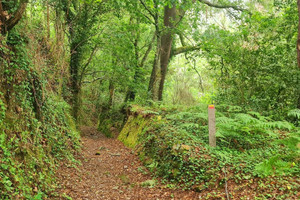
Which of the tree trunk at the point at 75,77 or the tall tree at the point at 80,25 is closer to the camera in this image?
the tall tree at the point at 80,25

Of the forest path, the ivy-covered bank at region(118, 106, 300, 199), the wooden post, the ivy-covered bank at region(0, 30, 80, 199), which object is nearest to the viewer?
the ivy-covered bank at region(0, 30, 80, 199)

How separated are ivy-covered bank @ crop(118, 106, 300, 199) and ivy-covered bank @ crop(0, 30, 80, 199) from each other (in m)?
2.89

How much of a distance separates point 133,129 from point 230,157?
19.7 feet

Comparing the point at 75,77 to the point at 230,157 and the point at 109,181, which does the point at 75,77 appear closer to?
the point at 109,181

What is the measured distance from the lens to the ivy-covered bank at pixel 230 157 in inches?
164

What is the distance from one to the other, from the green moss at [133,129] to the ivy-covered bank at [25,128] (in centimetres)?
332

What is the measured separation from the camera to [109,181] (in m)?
6.21

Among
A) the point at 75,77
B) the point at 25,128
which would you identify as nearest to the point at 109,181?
the point at 25,128

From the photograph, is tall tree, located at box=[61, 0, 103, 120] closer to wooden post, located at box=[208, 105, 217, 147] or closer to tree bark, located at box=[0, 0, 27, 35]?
tree bark, located at box=[0, 0, 27, 35]

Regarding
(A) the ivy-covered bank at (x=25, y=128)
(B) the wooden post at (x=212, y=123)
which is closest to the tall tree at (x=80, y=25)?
(A) the ivy-covered bank at (x=25, y=128)

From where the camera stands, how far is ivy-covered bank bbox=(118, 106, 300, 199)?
4156 millimetres

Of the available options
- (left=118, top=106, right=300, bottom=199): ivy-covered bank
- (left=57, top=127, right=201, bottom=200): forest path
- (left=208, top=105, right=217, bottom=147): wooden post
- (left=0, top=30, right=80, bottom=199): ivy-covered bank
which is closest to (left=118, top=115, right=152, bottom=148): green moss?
(left=57, top=127, right=201, bottom=200): forest path

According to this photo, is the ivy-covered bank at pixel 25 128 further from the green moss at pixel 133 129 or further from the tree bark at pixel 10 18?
the green moss at pixel 133 129

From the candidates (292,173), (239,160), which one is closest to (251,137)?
(239,160)
